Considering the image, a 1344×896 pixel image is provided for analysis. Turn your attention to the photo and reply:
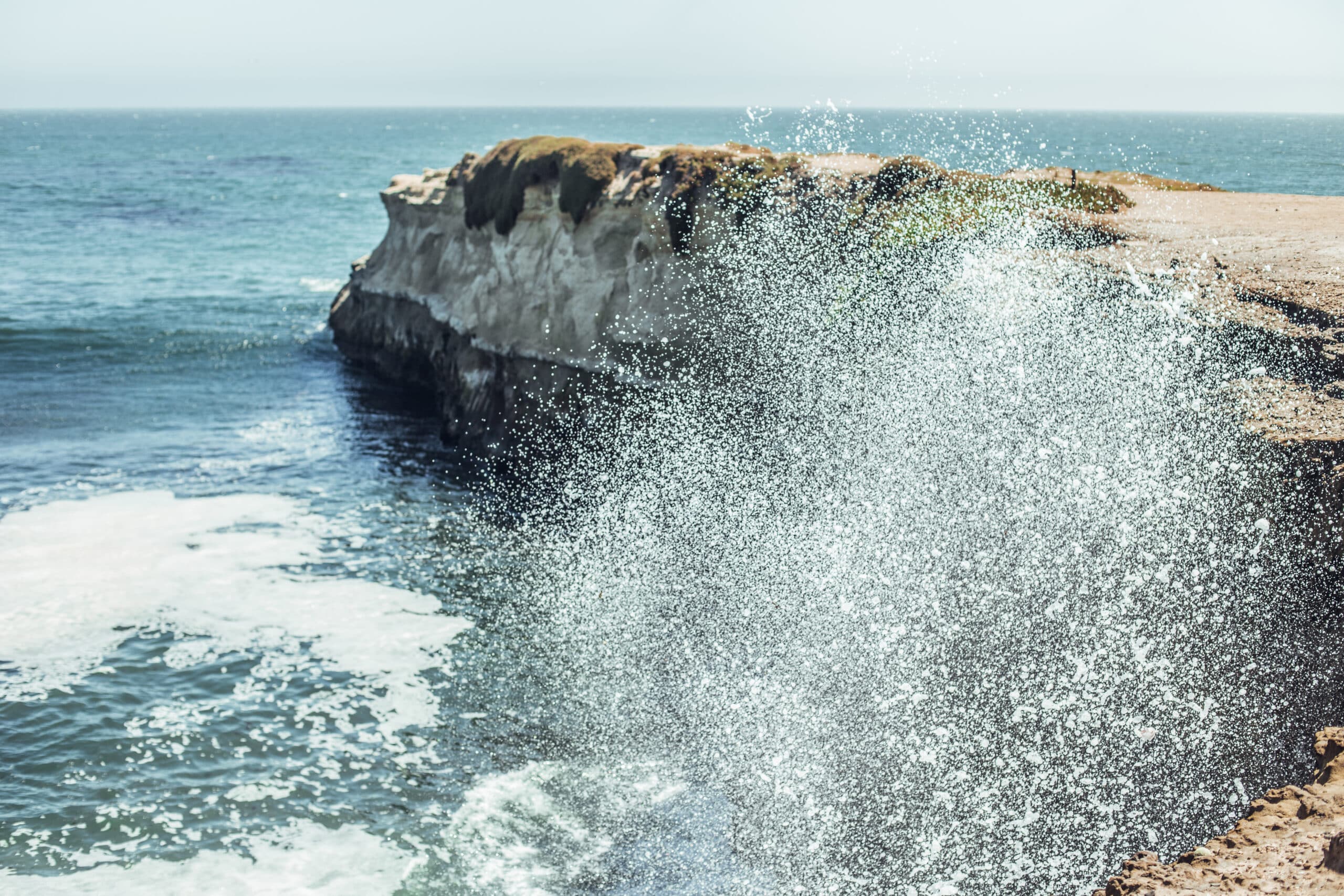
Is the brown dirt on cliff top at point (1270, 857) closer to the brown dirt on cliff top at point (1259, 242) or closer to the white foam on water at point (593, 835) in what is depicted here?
the white foam on water at point (593, 835)

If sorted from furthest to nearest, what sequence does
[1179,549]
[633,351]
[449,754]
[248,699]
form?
1. [633,351]
2. [248,699]
3. [449,754]
4. [1179,549]

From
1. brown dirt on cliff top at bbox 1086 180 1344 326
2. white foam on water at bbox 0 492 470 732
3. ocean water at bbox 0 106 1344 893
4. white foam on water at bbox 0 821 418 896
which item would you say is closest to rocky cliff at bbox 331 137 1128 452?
brown dirt on cliff top at bbox 1086 180 1344 326

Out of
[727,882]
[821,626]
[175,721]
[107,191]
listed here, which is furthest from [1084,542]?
[107,191]

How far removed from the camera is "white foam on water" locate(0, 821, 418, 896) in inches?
460

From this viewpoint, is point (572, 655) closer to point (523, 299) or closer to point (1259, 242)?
point (523, 299)

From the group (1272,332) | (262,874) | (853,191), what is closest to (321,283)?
(853,191)

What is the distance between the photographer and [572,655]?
643 inches

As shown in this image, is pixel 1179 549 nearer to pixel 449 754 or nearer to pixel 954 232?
pixel 954 232

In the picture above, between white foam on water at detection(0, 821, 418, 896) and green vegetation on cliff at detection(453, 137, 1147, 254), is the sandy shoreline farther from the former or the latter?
white foam on water at detection(0, 821, 418, 896)

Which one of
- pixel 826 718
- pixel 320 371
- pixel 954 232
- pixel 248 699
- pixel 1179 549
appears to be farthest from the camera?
pixel 320 371

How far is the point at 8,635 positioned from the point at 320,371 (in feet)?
60.1

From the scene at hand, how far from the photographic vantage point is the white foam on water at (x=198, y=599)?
16359 millimetres

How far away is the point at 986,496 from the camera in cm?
1466

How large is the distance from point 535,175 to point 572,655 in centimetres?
1518
